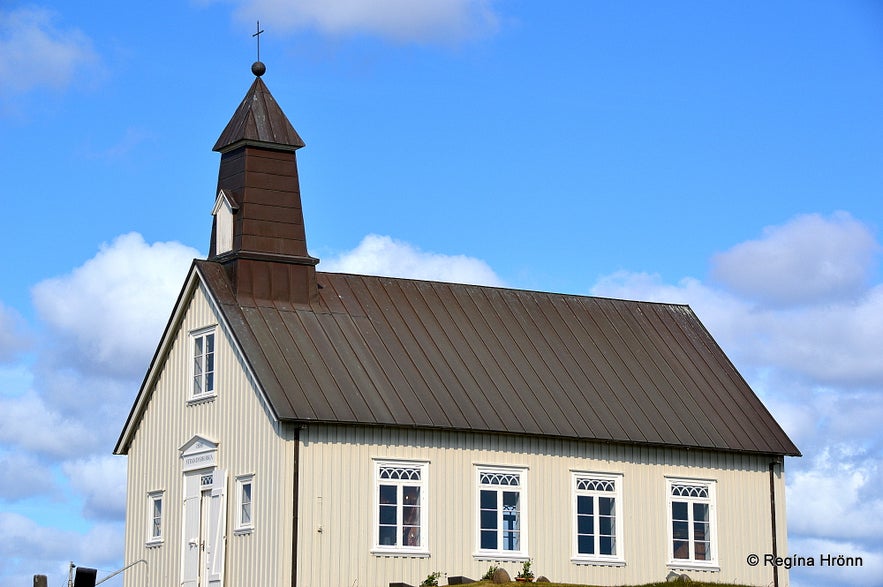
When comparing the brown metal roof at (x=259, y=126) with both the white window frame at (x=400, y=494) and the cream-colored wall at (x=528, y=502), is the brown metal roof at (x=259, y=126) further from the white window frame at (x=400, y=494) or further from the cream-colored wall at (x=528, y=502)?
the white window frame at (x=400, y=494)

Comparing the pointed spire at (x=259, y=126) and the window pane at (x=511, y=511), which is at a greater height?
the pointed spire at (x=259, y=126)

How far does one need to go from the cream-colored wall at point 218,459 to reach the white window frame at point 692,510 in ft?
31.1

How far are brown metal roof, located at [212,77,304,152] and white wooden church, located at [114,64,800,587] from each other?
6 cm

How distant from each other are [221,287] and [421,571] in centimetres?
756

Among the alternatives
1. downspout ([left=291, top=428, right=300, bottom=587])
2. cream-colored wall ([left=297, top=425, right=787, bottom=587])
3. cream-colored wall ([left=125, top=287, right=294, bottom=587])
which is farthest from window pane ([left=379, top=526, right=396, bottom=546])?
cream-colored wall ([left=125, top=287, right=294, bottom=587])

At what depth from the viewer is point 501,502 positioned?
33.9 m

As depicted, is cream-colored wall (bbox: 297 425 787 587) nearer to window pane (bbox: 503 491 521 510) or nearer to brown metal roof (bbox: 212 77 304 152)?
Result: window pane (bbox: 503 491 521 510)

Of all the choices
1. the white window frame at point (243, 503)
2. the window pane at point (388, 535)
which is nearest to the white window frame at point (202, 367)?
the white window frame at point (243, 503)

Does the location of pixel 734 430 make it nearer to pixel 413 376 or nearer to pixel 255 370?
pixel 413 376

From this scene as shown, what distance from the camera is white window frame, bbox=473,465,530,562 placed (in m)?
33.4

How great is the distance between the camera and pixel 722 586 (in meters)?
32.5

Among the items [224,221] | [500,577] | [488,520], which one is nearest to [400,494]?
[488,520]

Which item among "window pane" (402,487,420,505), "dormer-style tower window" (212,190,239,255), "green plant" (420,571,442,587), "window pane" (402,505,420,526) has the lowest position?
"green plant" (420,571,442,587)

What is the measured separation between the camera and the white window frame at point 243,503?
3225 centimetres
